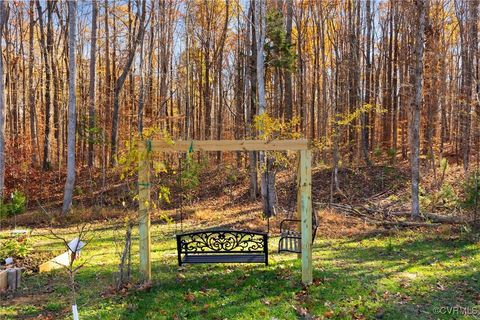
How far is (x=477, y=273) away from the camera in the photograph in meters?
6.59

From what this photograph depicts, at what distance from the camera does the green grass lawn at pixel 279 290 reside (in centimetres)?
507

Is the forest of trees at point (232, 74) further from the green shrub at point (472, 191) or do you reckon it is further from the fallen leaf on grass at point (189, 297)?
the fallen leaf on grass at point (189, 297)

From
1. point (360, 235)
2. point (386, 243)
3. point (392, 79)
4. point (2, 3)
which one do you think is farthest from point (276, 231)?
point (392, 79)

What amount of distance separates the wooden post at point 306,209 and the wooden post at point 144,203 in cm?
232

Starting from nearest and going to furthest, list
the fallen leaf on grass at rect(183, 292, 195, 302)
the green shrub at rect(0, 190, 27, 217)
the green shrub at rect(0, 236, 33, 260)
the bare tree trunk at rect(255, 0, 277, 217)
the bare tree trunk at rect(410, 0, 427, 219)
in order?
the fallen leaf on grass at rect(183, 292, 195, 302) < the green shrub at rect(0, 236, 33, 260) < the bare tree trunk at rect(410, 0, 427, 219) < the bare tree trunk at rect(255, 0, 277, 217) < the green shrub at rect(0, 190, 27, 217)

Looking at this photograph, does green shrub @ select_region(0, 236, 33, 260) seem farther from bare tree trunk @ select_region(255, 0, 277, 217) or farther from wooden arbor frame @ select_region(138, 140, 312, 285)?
bare tree trunk @ select_region(255, 0, 277, 217)

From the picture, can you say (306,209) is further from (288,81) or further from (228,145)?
(288,81)

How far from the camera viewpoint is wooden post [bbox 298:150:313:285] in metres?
Answer: 5.80

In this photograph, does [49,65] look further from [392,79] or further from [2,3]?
[392,79]

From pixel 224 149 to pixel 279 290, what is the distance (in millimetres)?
2272

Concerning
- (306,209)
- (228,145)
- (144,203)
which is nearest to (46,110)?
(144,203)

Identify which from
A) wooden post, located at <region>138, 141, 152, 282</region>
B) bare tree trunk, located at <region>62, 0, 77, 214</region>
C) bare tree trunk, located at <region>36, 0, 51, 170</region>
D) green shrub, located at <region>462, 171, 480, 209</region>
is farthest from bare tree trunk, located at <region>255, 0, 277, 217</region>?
bare tree trunk, located at <region>36, 0, 51, 170</region>

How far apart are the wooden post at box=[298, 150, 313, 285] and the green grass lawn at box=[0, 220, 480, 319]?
25cm

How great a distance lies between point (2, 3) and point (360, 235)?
1317 cm
